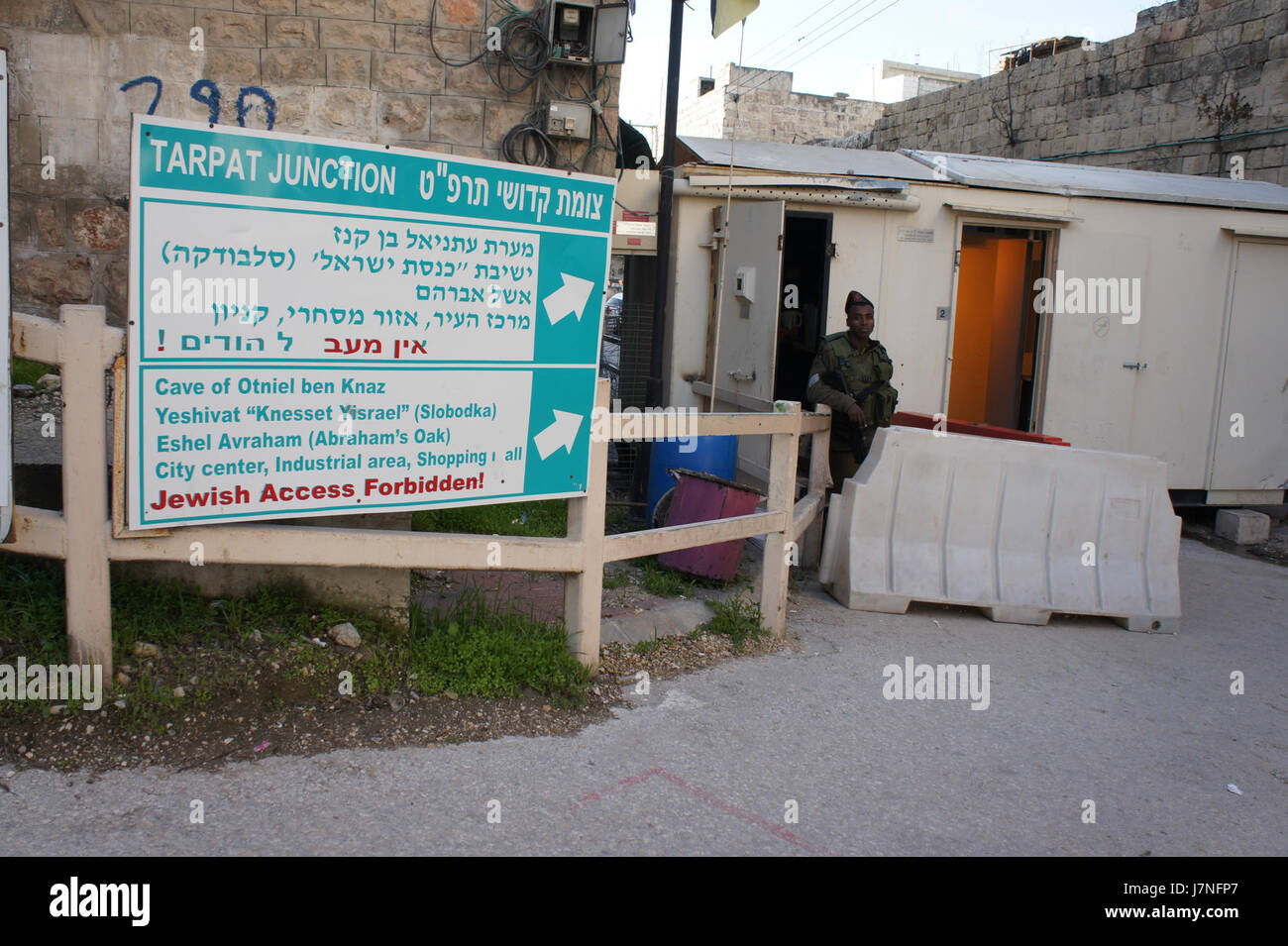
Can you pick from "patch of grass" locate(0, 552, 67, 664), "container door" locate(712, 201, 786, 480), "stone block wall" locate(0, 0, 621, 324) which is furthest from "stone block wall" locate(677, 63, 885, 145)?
"patch of grass" locate(0, 552, 67, 664)

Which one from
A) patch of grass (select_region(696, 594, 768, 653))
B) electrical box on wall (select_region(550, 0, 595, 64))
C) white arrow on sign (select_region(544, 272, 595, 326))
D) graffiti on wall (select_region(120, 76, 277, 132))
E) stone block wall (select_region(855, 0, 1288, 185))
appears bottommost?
patch of grass (select_region(696, 594, 768, 653))

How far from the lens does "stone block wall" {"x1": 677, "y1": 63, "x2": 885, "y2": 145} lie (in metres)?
30.7

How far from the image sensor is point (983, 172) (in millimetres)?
9547

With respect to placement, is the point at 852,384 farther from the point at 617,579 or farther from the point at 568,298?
the point at 568,298

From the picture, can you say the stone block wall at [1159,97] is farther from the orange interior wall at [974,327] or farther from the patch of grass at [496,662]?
the patch of grass at [496,662]

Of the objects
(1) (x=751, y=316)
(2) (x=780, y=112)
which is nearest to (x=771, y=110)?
(2) (x=780, y=112)

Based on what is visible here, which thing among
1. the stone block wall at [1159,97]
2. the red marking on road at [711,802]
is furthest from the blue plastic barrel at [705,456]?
the stone block wall at [1159,97]

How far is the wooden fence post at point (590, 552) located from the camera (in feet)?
14.4

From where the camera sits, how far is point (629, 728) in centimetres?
418

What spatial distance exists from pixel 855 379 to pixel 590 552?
368cm

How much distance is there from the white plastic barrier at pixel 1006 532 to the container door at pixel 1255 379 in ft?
15.0

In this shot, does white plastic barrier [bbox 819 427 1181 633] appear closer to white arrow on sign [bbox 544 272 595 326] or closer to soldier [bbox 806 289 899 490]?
soldier [bbox 806 289 899 490]

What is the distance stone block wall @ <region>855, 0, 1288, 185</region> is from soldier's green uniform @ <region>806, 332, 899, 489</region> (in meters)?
6.84
